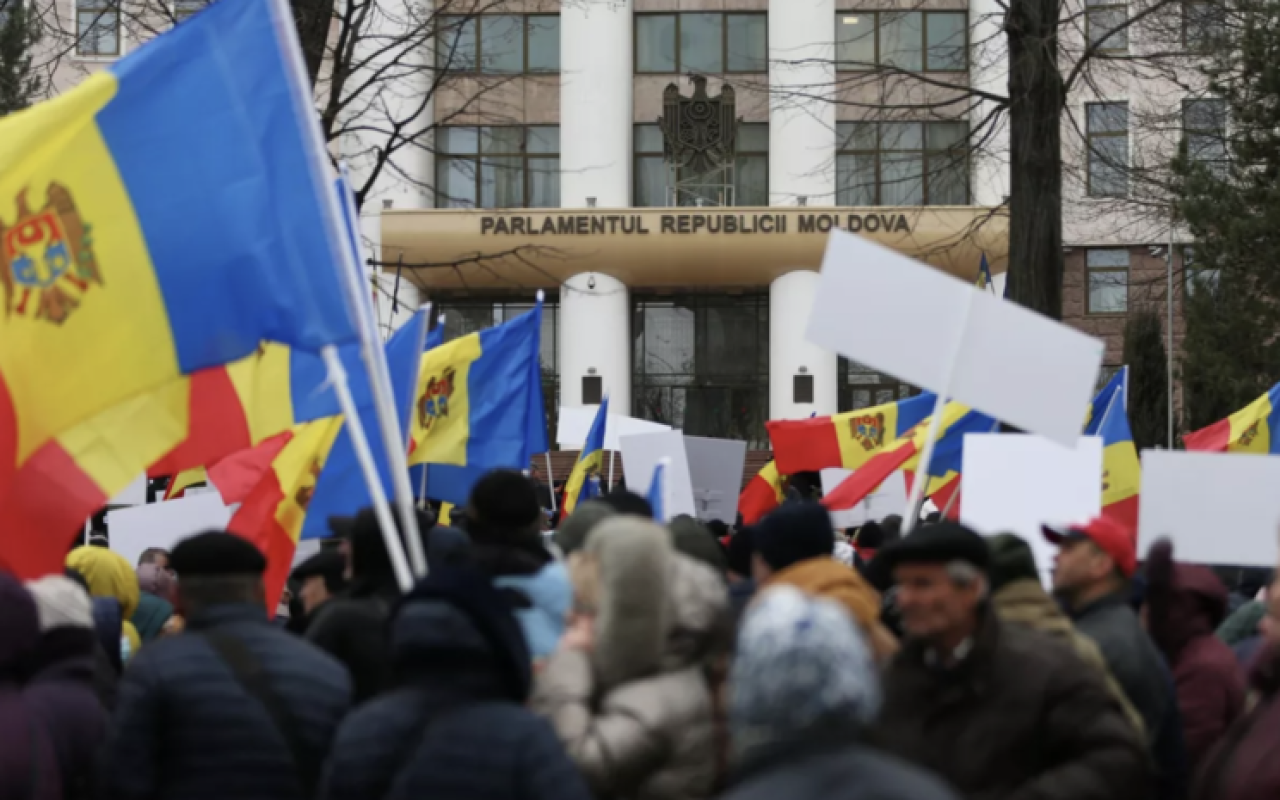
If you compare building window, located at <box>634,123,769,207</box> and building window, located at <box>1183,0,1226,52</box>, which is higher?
building window, located at <box>634,123,769,207</box>

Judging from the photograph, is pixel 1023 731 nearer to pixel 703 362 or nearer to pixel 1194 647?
pixel 1194 647

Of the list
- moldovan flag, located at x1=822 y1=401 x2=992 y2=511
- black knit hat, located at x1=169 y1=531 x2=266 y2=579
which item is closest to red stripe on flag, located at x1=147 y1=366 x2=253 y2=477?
black knit hat, located at x1=169 y1=531 x2=266 y2=579

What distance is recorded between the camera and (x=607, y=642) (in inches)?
165

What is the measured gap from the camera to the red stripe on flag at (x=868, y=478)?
31.1 ft

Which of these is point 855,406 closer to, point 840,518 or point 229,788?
point 840,518

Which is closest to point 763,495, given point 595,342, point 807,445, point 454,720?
point 807,445

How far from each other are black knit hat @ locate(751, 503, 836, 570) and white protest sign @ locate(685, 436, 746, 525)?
719 centimetres

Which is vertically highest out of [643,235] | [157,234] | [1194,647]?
[643,235]

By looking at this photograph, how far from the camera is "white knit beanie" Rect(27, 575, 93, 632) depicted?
497 centimetres

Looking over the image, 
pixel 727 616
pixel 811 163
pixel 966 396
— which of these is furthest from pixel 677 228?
pixel 727 616

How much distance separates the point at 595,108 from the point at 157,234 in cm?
3576

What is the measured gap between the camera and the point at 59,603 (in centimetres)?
502

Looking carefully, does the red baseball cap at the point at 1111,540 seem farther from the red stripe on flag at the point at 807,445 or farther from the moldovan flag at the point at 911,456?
the red stripe on flag at the point at 807,445

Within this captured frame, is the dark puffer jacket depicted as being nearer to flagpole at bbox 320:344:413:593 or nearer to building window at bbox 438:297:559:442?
A: flagpole at bbox 320:344:413:593
